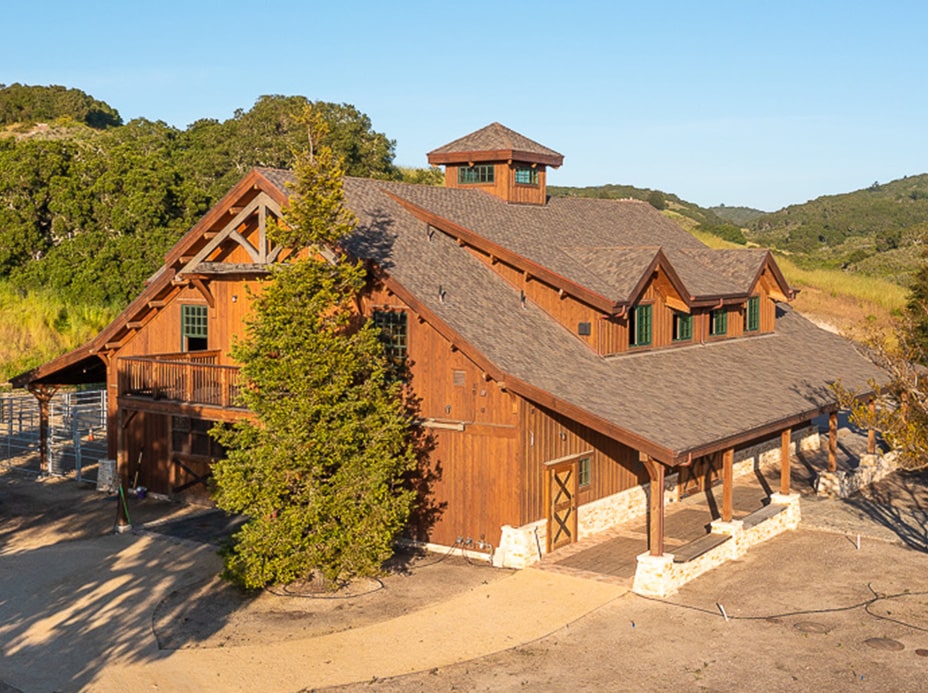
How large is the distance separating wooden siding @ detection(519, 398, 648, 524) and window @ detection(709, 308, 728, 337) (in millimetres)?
6856

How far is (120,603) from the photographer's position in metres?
18.0

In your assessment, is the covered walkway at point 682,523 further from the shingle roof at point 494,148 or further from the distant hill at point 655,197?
the distant hill at point 655,197

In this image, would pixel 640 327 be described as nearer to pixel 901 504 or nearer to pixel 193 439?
pixel 901 504

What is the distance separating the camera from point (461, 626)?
16.4m

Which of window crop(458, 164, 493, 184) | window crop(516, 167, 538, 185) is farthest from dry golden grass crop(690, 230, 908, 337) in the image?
window crop(458, 164, 493, 184)

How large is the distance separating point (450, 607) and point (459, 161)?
58.4 feet

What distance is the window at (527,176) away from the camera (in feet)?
104

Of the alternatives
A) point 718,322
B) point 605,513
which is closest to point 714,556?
point 605,513

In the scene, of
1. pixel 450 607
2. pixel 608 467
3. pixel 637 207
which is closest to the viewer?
pixel 450 607

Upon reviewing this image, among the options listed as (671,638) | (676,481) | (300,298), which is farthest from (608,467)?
(300,298)

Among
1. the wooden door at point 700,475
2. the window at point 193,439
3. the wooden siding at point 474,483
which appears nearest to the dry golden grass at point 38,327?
the window at point 193,439

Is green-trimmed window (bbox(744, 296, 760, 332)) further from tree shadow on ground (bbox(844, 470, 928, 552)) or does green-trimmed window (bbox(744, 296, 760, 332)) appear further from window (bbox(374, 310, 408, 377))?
window (bbox(374, 310, 408, 377))

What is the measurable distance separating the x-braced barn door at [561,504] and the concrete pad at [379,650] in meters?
2.72

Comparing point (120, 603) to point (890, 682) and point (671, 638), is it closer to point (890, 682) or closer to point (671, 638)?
point (671, 638)
